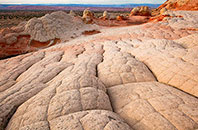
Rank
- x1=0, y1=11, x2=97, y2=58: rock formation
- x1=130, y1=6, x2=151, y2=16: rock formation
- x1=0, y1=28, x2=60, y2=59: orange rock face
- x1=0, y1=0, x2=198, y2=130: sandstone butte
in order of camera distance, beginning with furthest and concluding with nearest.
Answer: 1. x1=130, y1=6, x2=151, y2=16: rock formation
2. x1=0, y1=11, x2=97, y2=58: rock formation
3. x1=0, y1=28, x2=60, y2=59: orange rock face
4. x1=0, y1=0, x2=198, y2=130: sandstone butte

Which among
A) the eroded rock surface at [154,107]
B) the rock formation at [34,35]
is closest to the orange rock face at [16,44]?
the rock formation at [34,35]

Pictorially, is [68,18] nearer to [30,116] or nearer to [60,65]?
[60,65]

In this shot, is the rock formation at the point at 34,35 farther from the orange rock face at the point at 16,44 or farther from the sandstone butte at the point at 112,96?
the sandstone butte at the point at 112,96

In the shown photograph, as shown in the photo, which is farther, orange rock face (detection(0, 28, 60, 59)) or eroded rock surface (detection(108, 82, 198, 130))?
orange rock face (detection(0, 28, 60, 59))

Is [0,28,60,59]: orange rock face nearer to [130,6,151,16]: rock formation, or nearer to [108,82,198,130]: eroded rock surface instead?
[108,82,198,130]: eroded rock surface

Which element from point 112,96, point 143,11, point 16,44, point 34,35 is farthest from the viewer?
point 143,11

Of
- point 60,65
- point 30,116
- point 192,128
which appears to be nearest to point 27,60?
point 60,65

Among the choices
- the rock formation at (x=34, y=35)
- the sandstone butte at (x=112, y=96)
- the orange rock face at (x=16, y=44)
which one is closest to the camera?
the sandstone butte at (x=112, y=96)

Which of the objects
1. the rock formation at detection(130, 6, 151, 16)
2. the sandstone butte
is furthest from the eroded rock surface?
the rock formation at detection(130, 6, 151, 16)

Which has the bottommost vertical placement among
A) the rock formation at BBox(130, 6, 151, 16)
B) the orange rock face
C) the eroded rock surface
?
the orange rock face

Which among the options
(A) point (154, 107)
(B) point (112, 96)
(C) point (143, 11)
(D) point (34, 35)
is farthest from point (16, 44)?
(C) point (143, 11)

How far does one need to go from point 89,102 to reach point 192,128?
1.50 m

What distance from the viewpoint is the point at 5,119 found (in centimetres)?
205

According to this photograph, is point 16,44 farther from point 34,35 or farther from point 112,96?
point 112,96
